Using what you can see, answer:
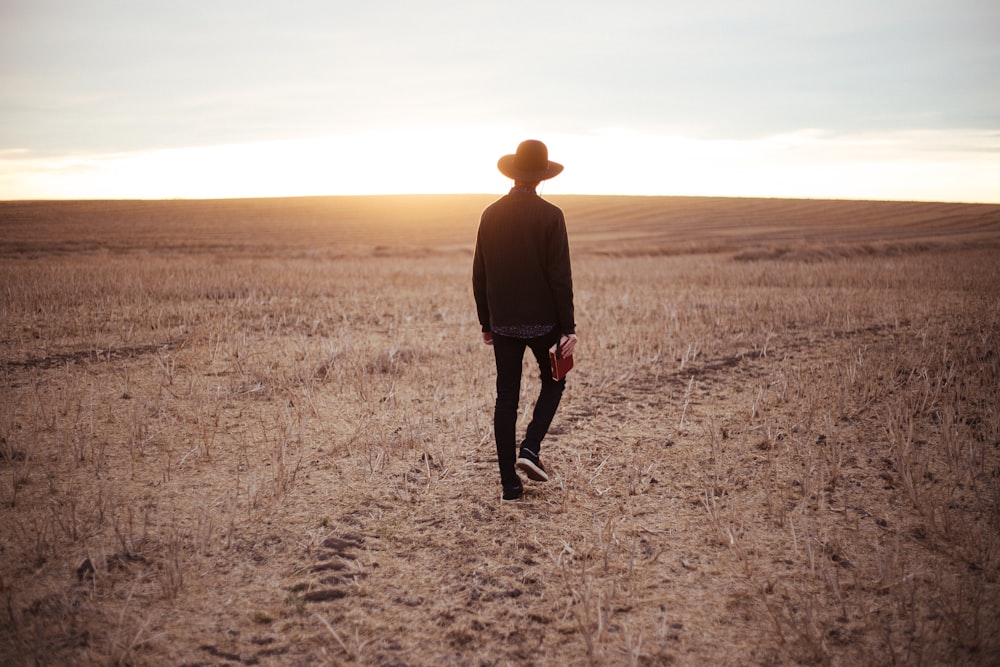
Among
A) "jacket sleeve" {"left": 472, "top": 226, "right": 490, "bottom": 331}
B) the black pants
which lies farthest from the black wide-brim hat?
the black pants

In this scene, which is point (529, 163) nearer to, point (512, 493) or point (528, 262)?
point (528, 262)

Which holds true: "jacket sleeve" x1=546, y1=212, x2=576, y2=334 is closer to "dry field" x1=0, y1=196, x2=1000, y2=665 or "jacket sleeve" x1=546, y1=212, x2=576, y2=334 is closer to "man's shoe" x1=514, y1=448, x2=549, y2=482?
"man's shoe" x1=514, y1=448, x2=549, y2=482

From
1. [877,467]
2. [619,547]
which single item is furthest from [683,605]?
[877,467]

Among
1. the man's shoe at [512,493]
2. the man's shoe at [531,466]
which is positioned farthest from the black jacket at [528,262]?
the man's shoe at [512,493]

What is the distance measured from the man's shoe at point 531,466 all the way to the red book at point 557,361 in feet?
1.80

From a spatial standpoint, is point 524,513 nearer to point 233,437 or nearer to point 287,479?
point 287,479

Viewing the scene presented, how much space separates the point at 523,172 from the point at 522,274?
23.4 inches

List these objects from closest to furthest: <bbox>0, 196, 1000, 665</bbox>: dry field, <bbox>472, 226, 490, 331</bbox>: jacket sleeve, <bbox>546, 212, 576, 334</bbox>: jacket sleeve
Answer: <bbox>0, 196, 1000, 665</bbox>: dry field < <bbox>546, 212, 576, 334</bbox>: jacket sleeve < <bbox>472, 226, 490, 331</bbox>: jacket sleeve

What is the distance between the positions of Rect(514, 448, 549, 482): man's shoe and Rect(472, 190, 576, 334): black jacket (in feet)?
2.81

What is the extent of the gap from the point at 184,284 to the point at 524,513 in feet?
35.8

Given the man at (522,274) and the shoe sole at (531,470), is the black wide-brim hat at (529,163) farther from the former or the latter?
the shoe sole at (531,470)

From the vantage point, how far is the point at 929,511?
11.1ft

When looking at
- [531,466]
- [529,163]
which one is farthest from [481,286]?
[531,466]

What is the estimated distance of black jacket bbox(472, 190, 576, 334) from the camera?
3400mm
